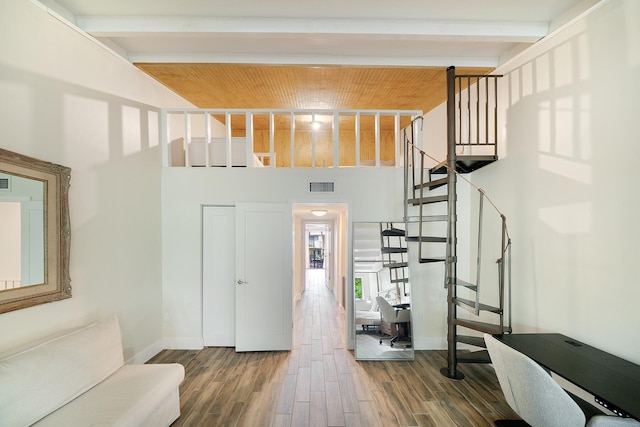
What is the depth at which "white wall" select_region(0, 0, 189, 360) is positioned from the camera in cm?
224

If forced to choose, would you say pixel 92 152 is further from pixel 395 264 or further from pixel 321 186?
pixel 395 264

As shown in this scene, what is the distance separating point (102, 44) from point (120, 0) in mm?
648

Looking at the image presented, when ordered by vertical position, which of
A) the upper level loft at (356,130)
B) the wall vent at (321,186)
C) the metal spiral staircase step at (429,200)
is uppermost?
the upper level loft at (356,130)

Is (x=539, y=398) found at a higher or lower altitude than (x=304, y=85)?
lower

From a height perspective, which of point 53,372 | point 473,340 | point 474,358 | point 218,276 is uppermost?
point 218,276

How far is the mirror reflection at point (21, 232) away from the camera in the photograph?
2.04 meters

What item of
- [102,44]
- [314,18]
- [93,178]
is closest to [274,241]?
[93,178]

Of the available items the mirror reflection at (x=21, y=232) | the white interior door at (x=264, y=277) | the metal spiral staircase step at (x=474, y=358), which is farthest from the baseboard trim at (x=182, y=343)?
the metal spiral staircase step at (x=474, y=358)

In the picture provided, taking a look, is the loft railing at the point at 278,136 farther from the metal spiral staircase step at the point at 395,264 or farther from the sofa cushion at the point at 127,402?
the sofa cushion at the point at 127,402

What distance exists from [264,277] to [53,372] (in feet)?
7.69

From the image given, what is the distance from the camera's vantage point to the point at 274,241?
4.10m

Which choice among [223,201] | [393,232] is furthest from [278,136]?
[393,232]

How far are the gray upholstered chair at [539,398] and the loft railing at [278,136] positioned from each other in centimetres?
287

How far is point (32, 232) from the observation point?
2250mm
